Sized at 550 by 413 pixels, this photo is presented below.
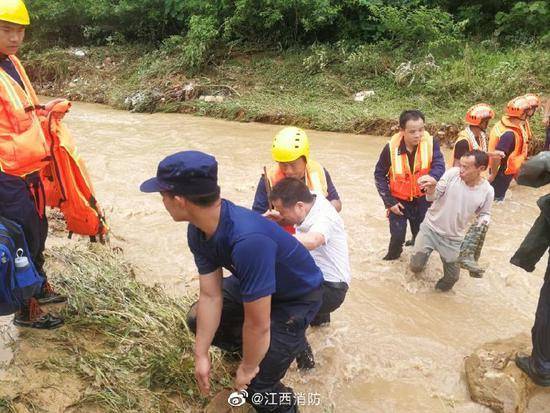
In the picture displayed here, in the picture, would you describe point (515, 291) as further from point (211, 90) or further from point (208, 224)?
point (211, 90)

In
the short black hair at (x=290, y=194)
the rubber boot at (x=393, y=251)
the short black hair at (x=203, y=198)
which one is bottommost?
the rubber boot at (x=393, y=251)

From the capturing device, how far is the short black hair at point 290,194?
299 cm

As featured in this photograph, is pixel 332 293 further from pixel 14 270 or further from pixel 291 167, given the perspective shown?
pixel 14 270

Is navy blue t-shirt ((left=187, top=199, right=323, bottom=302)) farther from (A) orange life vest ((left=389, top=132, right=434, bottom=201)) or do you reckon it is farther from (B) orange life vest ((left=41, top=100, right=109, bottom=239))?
(A) orange life vest ((left=389, top=132, right=434, bottom=201))

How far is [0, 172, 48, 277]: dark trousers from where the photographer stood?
3.02 meters

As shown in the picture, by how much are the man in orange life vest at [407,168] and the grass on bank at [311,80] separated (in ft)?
15.2

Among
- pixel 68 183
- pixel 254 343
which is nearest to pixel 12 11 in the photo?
pixel 68 183

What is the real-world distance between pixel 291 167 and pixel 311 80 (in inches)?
369

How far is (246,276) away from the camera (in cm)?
212

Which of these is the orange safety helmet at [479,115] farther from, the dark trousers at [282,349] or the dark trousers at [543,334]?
the dark trousers at [282,349]

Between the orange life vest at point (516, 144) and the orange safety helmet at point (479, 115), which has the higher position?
the orange safety helmet at point (479, 115)

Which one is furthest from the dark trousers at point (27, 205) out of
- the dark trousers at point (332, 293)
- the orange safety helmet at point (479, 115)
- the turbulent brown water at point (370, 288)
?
the orange safety helmet at point (479, 115)

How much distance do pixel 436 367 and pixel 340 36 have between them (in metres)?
11.7

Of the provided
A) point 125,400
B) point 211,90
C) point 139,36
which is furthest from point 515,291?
point 139,36
